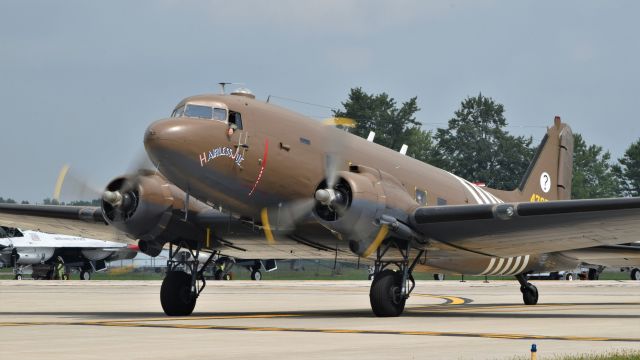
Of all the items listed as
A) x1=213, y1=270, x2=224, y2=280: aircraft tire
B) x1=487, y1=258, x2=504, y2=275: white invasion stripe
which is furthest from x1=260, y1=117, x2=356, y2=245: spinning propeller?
x1=213, y1=270, x2=224, y2=280: aircraft tire

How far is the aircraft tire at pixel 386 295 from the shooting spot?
2323 cm

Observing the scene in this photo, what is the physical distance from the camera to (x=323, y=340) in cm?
1622

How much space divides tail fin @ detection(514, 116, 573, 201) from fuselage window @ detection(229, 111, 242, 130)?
14329 millimetres

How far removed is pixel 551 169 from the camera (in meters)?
34.6

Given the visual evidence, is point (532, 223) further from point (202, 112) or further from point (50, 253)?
point (50, 253)

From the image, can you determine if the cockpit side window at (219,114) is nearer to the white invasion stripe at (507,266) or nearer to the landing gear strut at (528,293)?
the white invasion stripe at (507,266)

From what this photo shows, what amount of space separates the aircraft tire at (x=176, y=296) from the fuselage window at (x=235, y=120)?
464 centimetres

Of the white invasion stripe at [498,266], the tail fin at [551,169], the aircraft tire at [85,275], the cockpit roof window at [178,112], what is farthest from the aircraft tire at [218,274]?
the cockpit roof window at [178,112]

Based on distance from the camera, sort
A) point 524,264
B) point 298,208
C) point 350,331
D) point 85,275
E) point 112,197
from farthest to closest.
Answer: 1. point 85,275
2. point 524,264
3. point 112,197
4. point 298,208
5. point 350,331

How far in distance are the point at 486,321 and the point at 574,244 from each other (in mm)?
4968

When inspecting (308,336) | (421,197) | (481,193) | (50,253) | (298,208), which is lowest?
(308,336)

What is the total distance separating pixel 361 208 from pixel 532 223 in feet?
14.5

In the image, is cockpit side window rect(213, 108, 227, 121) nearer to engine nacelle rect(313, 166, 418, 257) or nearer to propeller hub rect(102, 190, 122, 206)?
engine nacelle rect(313, 166, 418, 257)

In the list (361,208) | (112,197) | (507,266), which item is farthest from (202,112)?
(507,266)
